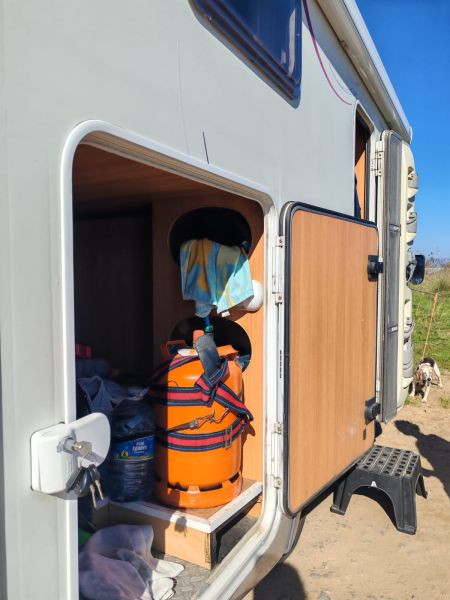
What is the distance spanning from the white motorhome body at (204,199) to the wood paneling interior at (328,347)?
2 centimetres

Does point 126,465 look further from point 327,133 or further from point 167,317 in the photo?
point 327,133

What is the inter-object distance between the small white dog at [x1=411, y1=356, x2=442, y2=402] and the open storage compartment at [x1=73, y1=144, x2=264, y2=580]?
4243 mm

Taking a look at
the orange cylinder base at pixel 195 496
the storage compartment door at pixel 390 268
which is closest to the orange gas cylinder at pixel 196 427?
the orange cylinder base at pixel 195 496

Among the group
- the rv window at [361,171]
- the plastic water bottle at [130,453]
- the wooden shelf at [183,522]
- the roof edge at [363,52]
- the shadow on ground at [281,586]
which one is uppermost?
the roof edge at [363,52]

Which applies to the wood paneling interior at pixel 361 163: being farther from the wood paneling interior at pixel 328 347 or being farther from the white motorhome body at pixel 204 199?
the wood paneling interior at pixel 328 347

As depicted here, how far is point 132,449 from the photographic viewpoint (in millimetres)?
2242

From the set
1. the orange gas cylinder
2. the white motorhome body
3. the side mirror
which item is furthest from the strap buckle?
the side mirror

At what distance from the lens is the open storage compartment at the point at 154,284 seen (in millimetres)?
2193

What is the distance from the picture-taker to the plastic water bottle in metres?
2.24

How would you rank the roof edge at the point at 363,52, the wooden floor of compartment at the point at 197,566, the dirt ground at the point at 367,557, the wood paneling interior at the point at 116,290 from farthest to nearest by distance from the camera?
the wood paneling interior at the point at 116,290 < the roof edge at the point at 363,52 < the dirt ground at the point at 367,557 < the wooden floor of compartment at the point at 197,566

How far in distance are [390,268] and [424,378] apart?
10.1 feet

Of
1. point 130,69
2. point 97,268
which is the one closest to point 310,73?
point 130,69

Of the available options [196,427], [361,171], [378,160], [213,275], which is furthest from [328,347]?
[361,171]

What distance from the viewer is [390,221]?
12.1 feet
